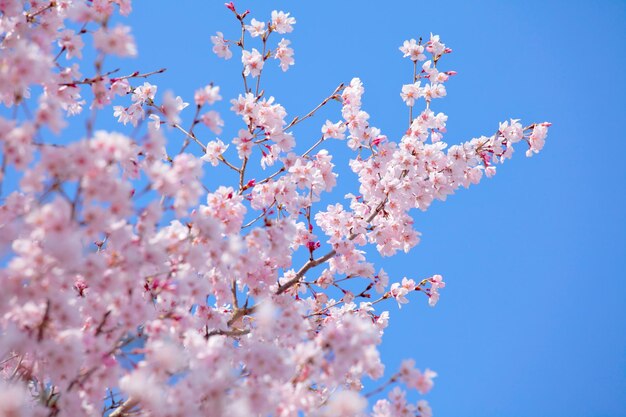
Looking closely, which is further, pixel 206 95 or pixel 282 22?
pixel 282 22

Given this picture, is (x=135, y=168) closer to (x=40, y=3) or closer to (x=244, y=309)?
(x=244, y=309)

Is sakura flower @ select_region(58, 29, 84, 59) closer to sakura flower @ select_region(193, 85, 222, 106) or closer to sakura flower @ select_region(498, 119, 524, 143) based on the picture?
sakura flower @ select_region(193, 85, 222, 106)

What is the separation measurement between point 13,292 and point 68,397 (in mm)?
964

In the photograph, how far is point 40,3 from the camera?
5.82 m

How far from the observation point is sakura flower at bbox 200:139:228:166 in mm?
6461

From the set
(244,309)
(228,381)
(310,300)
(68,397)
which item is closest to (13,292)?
(68,397)

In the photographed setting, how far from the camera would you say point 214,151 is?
21.3 ft

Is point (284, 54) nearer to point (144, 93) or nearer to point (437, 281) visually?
point (144, 93)

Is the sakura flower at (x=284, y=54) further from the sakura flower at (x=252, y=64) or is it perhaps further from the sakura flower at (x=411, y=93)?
the sakura flower at (x=411, y=93)

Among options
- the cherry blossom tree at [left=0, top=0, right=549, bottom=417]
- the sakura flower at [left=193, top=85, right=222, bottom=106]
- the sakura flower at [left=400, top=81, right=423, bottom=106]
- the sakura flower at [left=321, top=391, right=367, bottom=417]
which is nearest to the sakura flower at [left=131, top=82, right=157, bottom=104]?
the cherry blossom tree at [left=0, top=0, right=549, bottom=417]

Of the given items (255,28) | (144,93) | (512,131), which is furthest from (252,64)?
(512,131)

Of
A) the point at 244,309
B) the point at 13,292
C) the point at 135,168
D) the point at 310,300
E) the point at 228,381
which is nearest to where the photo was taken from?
the point at 13,292

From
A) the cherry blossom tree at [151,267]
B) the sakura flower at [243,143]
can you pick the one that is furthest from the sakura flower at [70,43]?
the sakura flower at [243,143]

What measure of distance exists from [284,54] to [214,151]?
1592mm
